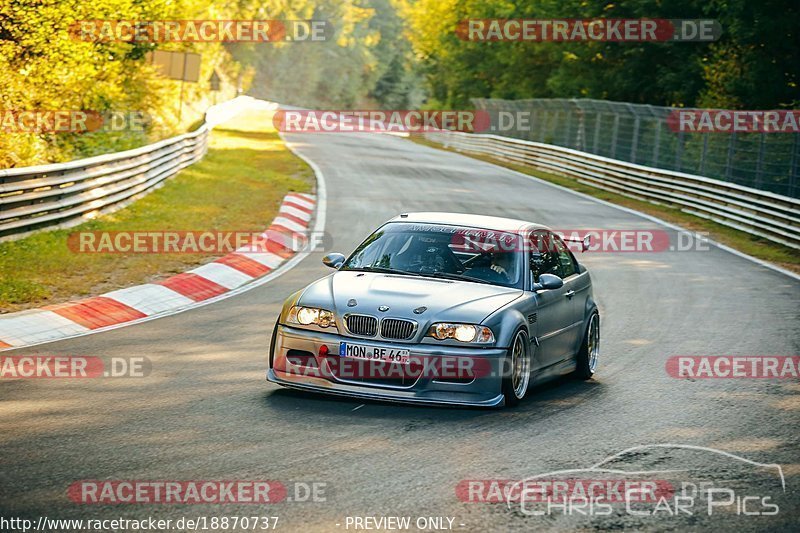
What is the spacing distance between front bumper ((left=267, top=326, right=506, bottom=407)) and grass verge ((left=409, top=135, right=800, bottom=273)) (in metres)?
12.8

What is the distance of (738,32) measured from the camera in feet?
122

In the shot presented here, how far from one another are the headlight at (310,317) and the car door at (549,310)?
1.71 metres

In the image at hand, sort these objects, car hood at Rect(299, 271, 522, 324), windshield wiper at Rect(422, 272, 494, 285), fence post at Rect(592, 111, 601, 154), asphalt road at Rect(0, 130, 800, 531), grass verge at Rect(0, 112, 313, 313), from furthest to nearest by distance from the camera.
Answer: fence post at Rect(592, 111, 601, 154) < grass verge at Rect(0, 112, 313, 313) < windshield wiper at Rect(422, 272, 494, 285) < car hood at Rect(299, 271, 522, 324) < asphalt road at Rect(0, 130, 800, 531)

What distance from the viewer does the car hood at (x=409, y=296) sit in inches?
332

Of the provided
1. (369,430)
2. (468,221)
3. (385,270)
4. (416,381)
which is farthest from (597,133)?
(369,430)

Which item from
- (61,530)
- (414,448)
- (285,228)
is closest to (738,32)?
(285,228)

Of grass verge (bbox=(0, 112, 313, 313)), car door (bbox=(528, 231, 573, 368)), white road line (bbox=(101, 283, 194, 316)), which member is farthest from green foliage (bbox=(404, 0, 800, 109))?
car door (bbox=(528, 231, 573, 368))

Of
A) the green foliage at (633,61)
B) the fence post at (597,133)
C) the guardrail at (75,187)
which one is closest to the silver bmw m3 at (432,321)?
the guardrail at (75,187)

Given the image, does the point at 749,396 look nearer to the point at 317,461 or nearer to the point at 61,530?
the point at 317,461

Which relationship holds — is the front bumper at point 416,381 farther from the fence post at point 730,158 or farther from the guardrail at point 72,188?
the fence post at point 730,158

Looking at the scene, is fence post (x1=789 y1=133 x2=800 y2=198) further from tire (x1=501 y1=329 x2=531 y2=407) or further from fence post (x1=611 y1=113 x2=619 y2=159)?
tire (x1=501 y1=329 x2=531 y2=407)

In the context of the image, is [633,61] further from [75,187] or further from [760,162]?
[75,187]

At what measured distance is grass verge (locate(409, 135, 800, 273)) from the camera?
70.8 feet

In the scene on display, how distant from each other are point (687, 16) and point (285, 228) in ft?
97.6
